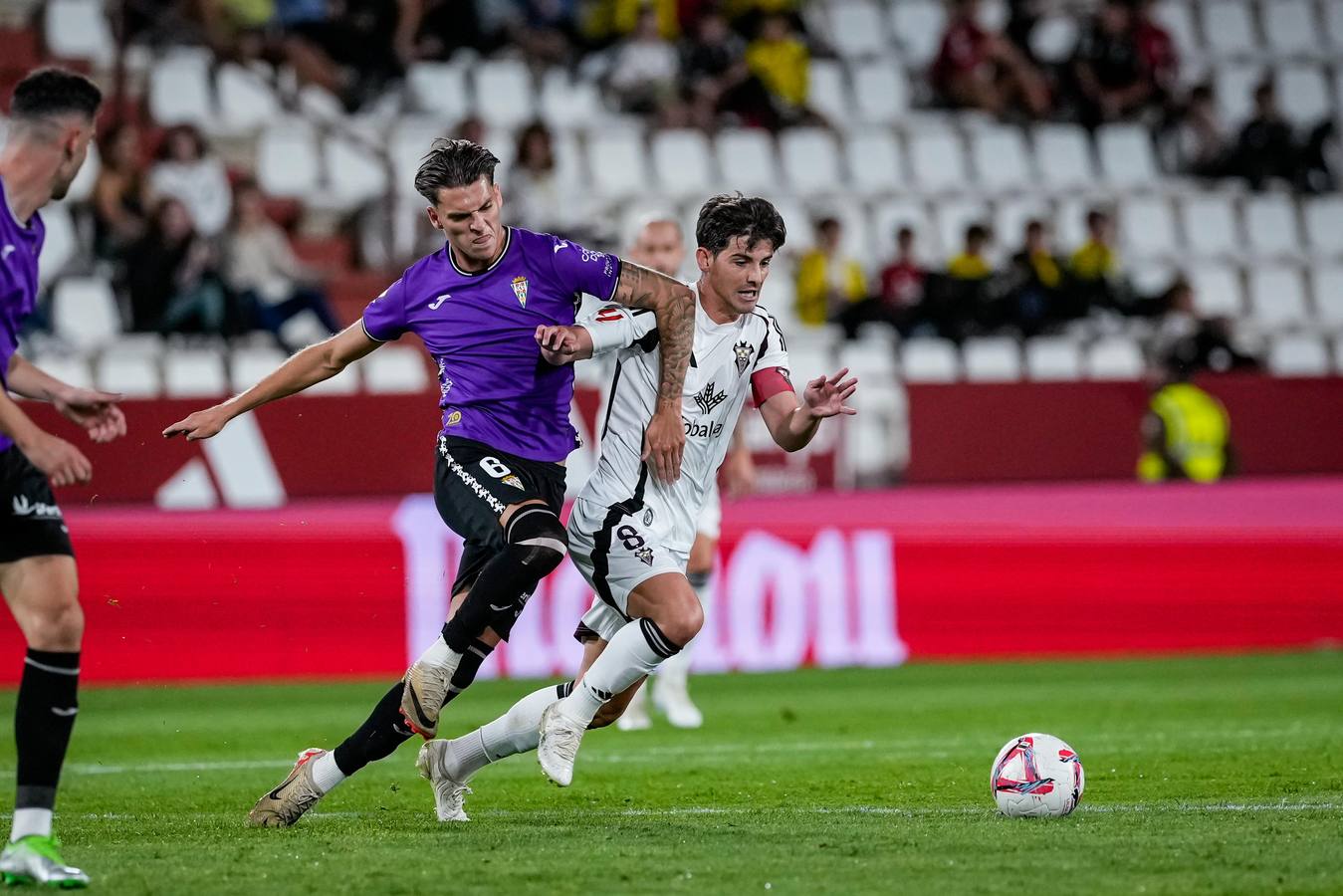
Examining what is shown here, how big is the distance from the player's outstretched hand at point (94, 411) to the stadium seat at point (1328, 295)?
15.5 metres

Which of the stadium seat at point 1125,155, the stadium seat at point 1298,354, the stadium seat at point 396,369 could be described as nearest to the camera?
the stadium seat at point 396,369

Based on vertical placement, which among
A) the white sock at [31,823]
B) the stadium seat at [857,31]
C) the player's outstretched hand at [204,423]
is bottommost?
the white sock at [31,823]

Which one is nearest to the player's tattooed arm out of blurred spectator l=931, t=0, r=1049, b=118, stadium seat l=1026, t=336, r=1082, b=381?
stadium seat l=1026, t=336, r=1082, b=381

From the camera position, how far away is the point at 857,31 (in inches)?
809

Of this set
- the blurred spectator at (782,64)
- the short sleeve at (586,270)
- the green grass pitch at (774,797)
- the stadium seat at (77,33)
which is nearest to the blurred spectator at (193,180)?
the stadium seat at (77,33)

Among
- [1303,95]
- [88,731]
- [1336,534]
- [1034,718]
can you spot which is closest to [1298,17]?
[1303,95]

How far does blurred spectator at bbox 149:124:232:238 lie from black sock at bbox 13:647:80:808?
33.8 feet

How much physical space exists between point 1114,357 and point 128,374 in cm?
842

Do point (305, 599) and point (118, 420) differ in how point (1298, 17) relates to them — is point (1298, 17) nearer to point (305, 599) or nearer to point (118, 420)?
point (305, 599)

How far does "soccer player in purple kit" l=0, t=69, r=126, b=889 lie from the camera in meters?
5.47

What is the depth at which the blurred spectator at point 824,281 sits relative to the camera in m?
16.6

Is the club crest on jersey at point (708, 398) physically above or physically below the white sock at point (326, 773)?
above

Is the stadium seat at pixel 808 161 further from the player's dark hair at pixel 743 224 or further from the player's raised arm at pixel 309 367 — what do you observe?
the player's raised arm at pixel 309 367

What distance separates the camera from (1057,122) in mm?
20031
